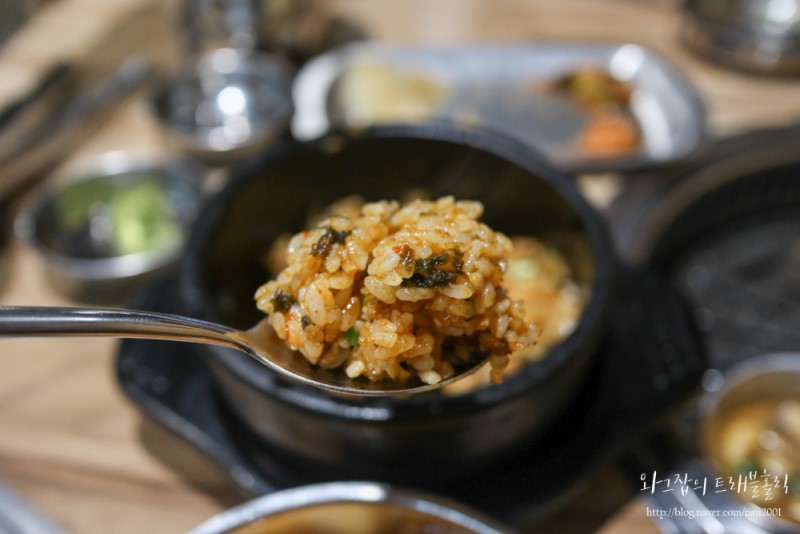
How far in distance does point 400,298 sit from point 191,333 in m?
0.31

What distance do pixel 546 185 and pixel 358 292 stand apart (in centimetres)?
85

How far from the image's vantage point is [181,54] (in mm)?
3332

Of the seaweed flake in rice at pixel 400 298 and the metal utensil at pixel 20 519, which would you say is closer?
the seaweed flake in rice at pixel 400 298

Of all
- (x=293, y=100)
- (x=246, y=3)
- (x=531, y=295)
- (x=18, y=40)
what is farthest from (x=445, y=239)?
(x=18, y=40)

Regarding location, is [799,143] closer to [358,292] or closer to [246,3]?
[358,292]

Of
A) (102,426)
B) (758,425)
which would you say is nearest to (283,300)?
(102,426)

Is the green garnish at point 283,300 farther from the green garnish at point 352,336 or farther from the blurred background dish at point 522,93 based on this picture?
the blurred background dish at point 522,93

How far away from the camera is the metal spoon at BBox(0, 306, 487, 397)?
778mm

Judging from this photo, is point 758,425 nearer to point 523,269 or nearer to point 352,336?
point 523,269

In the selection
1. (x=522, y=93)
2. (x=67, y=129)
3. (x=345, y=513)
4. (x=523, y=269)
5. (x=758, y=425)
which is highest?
(x=522, y=93)

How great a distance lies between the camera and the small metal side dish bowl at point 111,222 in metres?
2.13

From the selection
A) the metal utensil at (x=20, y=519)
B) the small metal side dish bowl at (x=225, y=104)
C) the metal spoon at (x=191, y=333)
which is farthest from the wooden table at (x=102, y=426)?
the metal spoon at (x=191, y=333)

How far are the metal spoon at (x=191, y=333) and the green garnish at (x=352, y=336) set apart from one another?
6 centimetres

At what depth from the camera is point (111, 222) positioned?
2467 millimetres
